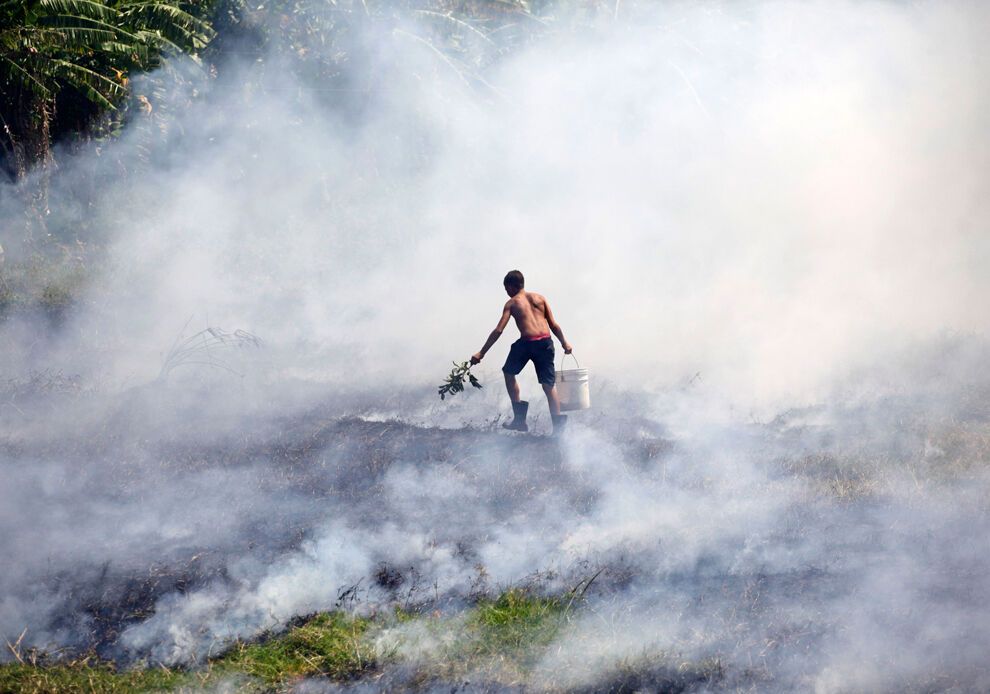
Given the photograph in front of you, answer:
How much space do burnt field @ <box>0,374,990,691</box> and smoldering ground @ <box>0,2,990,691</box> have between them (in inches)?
1.0

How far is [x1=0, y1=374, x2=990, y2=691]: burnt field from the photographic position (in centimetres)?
452

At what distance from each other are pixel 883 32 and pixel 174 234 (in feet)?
29.8

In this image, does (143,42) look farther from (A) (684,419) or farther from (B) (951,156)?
(B) (951,156)

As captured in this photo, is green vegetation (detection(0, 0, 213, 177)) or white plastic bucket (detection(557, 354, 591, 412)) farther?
green vegetation (detection(0, 0, 213, 177))

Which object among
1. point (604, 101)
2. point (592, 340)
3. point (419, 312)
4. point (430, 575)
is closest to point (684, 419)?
point (592, 340)

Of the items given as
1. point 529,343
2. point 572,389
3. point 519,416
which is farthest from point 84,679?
point 572,389

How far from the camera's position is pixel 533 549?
214 inches

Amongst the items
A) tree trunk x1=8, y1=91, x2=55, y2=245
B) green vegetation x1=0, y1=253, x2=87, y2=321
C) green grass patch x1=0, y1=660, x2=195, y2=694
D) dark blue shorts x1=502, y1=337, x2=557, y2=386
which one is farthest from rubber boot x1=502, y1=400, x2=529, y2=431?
tree trunk x1=8, y1=91, x2=55, y2=245

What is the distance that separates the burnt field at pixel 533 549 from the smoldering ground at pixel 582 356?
1.0 inches

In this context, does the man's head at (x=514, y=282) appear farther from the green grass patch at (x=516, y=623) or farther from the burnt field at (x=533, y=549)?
the green grass patch at (x=516, y=623)

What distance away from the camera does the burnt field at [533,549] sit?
14.8 ft

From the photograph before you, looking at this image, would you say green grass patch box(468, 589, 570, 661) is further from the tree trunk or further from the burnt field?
the tree trunk

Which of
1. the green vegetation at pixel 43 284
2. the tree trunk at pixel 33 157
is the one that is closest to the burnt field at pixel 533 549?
the green vegetation at pixel 43 284

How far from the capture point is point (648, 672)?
4.41 metres
